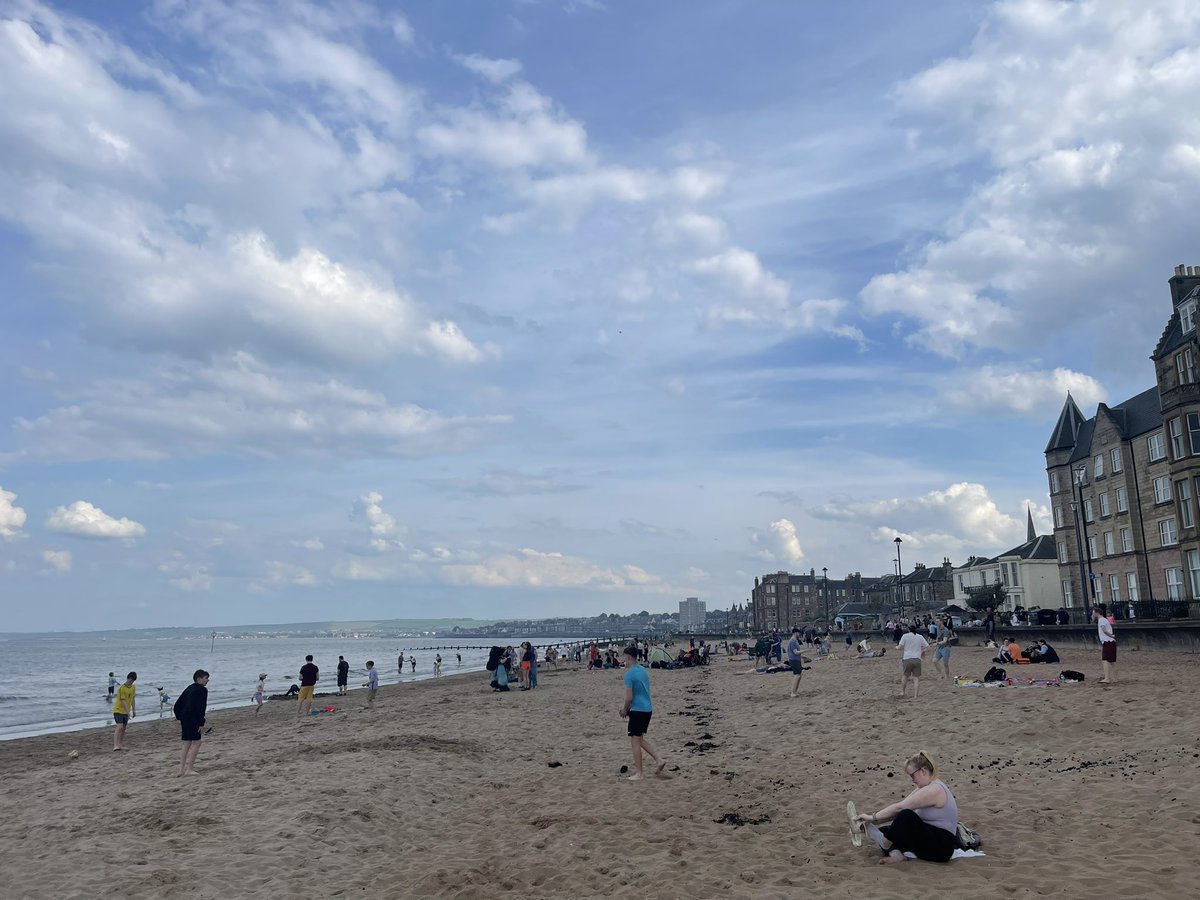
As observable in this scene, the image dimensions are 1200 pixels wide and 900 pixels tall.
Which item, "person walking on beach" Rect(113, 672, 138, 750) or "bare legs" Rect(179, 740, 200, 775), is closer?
"bare legs" Rect(179, 740, 200, 775)

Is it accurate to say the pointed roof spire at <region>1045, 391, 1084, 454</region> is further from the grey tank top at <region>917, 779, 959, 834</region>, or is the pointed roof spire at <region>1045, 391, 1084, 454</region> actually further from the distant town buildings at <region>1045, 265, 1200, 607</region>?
the grey tank top at <region>917, 779, 959, 834</region>

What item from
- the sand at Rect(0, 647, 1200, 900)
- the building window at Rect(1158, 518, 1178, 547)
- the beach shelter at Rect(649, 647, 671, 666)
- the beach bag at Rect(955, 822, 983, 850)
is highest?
the building window at Rect(1158, 518, 1178, 547)

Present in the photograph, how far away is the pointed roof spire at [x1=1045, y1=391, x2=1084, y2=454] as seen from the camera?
53531 mm

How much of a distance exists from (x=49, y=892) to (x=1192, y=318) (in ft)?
143

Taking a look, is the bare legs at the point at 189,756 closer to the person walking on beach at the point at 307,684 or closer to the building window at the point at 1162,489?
the person walking on beach at the point at 307,684

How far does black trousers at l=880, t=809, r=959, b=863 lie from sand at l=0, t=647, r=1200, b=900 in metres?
0.14

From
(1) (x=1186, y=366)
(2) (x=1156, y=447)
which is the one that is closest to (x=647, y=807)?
(1) (x=1186, y=366)

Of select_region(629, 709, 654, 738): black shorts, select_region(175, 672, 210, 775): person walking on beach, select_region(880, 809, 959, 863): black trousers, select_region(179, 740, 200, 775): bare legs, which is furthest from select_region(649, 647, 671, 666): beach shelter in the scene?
select_region(880, 809, 959, 863): black trousers

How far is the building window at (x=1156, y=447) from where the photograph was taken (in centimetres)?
3959

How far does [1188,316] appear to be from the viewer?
119 ft

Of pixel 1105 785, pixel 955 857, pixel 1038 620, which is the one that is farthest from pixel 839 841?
pixel 1038 620

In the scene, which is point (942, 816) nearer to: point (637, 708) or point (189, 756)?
point (637, 708)

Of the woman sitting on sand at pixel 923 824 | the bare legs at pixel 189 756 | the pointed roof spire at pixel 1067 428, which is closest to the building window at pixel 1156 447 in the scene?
the pointed roof spire at pixel 1067 428

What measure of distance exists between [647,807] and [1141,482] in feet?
137
